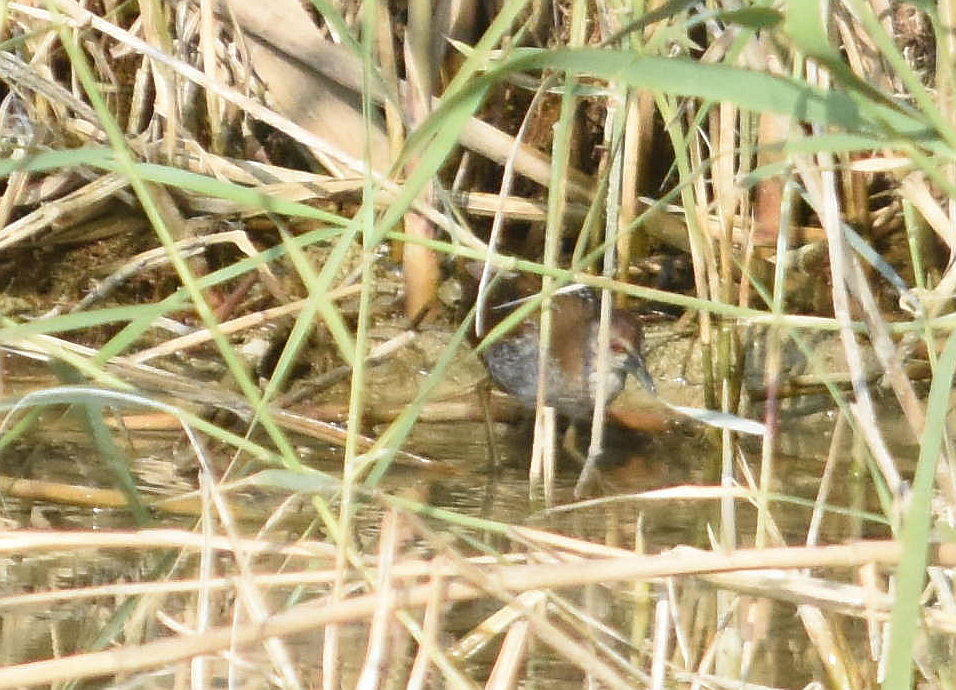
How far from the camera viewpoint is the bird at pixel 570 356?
378 centimetres

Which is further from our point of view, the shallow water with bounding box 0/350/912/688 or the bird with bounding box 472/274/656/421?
the bird with bounding box 472/274/656/421

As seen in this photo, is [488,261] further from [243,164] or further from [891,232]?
[891,232]

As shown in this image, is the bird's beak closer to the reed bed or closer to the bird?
the bird

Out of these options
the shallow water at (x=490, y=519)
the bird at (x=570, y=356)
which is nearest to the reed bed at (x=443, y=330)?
the shallow water at (x=490, y=519)

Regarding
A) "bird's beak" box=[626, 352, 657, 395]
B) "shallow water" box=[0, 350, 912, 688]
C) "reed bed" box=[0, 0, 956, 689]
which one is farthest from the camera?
"bird's beak" box=[626, 352, 657, 395]

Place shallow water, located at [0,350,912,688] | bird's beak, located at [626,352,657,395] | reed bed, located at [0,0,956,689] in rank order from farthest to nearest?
bird's beak, located at [626,352,657,395]
shallow water, located at [0,350,912,688]
reed bed, located at [0,0,956,689]

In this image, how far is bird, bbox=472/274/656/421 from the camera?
3.78 meters

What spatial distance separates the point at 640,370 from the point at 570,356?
0.46m

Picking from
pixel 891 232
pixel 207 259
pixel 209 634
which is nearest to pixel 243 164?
pixel 207 259

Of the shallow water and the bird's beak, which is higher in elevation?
the bird's beak

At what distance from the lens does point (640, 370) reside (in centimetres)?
381

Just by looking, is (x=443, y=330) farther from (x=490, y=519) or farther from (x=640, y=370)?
(x=490, y=519)

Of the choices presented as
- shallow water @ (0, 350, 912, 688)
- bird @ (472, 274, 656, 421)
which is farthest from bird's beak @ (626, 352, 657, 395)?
shallow water @ (0, 350, 912, 688)

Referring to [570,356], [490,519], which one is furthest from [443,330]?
[490,519]
